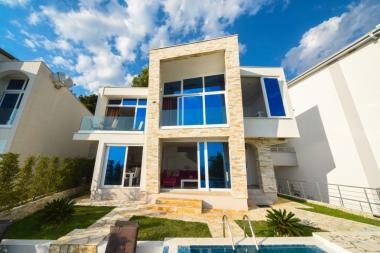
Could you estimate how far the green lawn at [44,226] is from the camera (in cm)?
476

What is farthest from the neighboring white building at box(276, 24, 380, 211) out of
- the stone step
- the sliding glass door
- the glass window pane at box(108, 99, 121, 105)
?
the glass window pane at box(108, 99, 121, 105)

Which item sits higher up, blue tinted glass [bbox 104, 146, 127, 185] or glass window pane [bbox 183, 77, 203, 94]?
glass window pane [bbox 183, 77, 203, 94]

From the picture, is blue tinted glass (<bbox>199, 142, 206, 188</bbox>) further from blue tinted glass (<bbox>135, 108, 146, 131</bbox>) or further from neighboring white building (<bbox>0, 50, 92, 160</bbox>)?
neighboring white building (<bbox>0, 50, 92, 160</bbox>)

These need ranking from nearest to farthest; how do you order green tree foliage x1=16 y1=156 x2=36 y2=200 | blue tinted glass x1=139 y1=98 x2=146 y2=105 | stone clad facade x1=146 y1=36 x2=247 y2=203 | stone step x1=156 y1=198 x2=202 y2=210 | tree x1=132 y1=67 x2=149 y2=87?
1. green tree foliage x1=16 y1=156 x2=36 y2=200
2. stone step x1=156 y1=198 x2=202 y2=210
3. stone clad facade x1=146 y1=36 x2=247 y2=203
4. blue tinted glass x1=139 y1=98 x2=146 y2=105
5. tree x1=132 y1=67 x2=149 y2=87

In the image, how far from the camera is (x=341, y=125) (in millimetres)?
11219

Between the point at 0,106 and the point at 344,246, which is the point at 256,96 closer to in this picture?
the point at 344,246

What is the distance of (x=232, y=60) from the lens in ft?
31.0

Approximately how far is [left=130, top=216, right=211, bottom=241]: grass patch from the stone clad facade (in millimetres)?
2652

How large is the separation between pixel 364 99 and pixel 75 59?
20536mm

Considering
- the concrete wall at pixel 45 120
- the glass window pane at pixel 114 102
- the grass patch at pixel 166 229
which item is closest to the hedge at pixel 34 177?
the concrete wall at pixel 45 120

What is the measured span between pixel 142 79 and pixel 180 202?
19.4m

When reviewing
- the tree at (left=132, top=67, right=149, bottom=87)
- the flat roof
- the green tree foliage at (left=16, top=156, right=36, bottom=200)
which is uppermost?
the tree at (left=132, top=67, right=149, bottom=87)

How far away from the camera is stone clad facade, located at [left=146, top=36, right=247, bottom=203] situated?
27.3 feet

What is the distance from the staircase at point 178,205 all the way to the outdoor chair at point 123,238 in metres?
3.65
